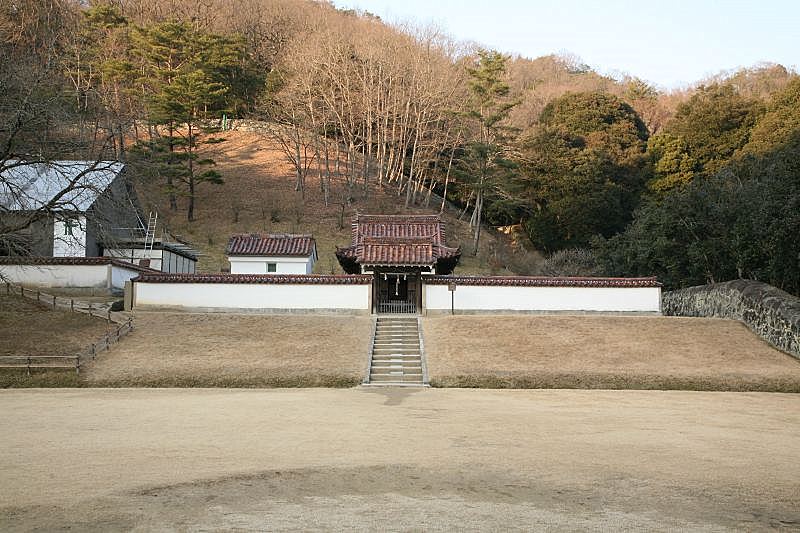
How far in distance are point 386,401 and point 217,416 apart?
390 cm

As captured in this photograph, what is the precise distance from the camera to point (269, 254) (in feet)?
102

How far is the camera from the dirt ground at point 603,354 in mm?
17469

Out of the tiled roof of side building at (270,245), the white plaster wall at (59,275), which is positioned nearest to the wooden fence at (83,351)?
the white plaster wall at (59,275)

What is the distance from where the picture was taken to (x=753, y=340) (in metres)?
21.4

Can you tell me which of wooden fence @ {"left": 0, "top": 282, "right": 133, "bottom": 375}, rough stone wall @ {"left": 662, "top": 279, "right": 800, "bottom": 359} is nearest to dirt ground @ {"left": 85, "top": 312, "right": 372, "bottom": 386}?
wooden fence @ {"left": 0, "top": 282, "right": 133, "bottom": 375}

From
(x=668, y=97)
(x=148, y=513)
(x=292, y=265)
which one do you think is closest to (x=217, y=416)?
(x=148, y=513)

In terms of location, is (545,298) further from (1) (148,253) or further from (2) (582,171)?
(2) (582,171)

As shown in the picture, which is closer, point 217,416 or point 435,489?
point 435,489

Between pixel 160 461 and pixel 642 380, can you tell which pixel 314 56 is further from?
pixel 160 461

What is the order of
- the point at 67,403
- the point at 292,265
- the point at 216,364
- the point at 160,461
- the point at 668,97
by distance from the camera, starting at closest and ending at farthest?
the point at 160,461, the point at 67,403, the point at 216,364, the point at 292,265, the point at 668,97

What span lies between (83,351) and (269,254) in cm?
1269

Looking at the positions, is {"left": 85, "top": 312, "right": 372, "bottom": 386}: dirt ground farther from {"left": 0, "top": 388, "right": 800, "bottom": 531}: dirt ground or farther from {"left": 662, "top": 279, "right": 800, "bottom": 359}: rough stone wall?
{"left": 662, "top": 279, "right": 800, "bottom": 359}: rough stone wall

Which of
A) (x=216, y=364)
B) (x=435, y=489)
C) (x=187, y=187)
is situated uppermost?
(x=187, y=187)

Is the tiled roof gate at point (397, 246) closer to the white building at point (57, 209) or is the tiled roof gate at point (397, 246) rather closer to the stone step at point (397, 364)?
the stone step at point (397, 364)
